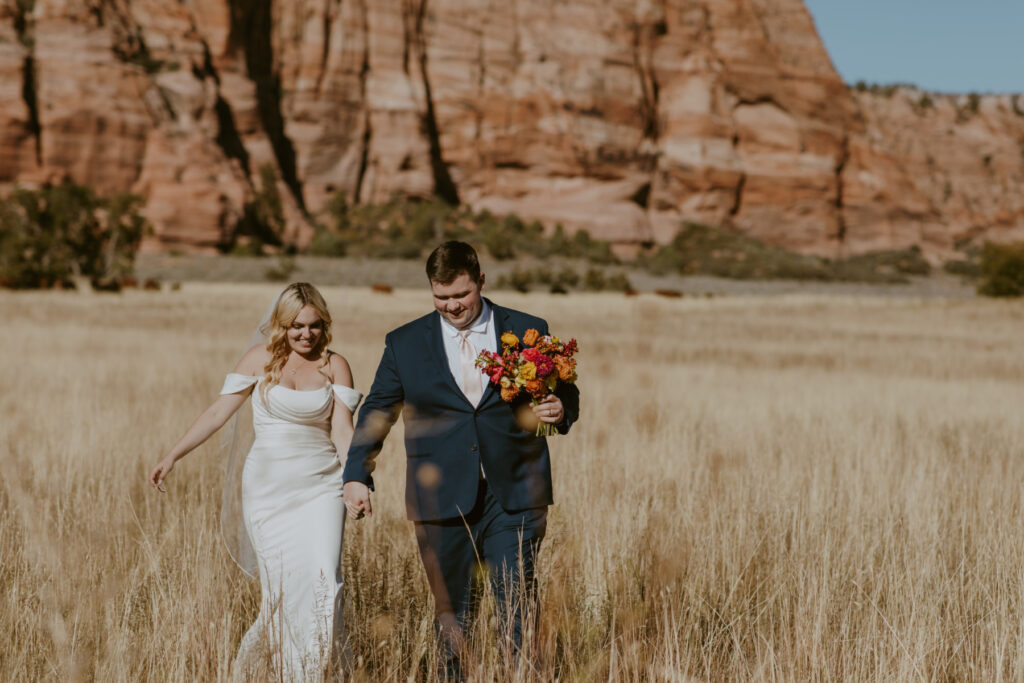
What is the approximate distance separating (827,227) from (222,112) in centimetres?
6562

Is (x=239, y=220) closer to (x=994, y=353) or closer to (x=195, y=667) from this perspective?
(x=994, y=353)

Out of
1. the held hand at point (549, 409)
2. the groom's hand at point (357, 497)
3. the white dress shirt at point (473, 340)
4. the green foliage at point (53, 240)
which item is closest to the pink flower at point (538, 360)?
the held hand at point (549, 409)

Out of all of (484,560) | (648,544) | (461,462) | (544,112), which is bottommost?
(648,544)

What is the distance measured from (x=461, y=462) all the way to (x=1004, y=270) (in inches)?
2176

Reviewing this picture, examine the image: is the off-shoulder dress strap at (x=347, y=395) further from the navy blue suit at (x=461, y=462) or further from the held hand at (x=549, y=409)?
the held hand at (x=549, y=409)

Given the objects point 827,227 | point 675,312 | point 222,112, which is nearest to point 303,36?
point 222,112

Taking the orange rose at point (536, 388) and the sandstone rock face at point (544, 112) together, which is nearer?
the orange rose at point (536, 388)

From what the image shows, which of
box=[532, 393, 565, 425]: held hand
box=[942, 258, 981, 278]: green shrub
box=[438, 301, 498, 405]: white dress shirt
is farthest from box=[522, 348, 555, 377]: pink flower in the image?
box=[942, 258, 981, 278]: green shrub

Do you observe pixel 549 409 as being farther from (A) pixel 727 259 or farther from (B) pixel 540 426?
(A) pixel 727 259

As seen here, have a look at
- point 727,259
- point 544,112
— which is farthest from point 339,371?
point 544,112

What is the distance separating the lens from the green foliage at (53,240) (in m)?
39.1

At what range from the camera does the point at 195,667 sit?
3256 mm

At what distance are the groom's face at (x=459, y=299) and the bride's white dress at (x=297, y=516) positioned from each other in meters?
0.63

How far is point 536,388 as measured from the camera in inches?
112
